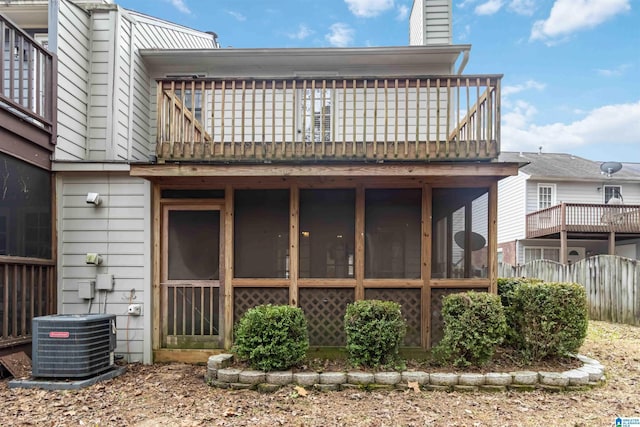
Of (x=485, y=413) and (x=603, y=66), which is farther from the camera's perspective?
(x=603, y=66)

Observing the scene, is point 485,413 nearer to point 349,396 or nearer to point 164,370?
point 349,396

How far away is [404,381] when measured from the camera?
14.3ft

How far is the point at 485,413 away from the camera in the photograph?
375cm

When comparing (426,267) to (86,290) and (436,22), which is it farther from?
(436,22)

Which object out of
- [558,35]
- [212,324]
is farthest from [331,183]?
[558,35]

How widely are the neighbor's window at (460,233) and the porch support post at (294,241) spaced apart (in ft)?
5.92

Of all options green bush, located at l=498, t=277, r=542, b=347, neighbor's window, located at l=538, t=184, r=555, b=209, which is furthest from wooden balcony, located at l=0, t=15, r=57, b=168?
neighbor's window, located at l=538, t=184, r=555, b=209

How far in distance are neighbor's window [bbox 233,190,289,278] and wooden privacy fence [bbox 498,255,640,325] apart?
794 cm

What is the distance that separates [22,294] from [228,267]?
7.93 feet

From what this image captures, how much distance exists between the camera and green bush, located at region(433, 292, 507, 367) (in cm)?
452

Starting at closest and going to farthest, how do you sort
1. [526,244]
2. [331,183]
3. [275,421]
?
1. [275,421]
2. [331,183]
3. [526,244]

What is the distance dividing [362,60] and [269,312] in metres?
5.42

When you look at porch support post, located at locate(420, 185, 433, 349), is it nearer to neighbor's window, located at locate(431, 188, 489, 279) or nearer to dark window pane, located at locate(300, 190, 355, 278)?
neighbor's window, located at locate(431, 188, 489, 279)

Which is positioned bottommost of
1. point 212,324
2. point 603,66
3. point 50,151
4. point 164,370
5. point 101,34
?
point 164,370
